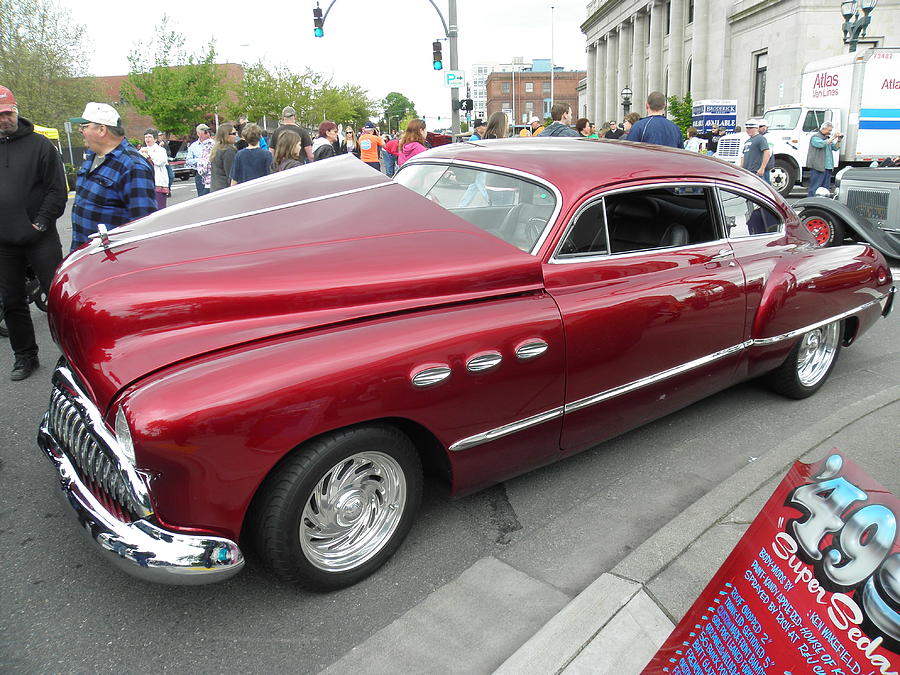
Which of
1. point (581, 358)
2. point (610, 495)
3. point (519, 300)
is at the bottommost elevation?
point (610, 495)

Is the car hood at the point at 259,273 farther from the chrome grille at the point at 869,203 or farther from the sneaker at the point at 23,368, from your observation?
the chrome grille at the point at 869,203

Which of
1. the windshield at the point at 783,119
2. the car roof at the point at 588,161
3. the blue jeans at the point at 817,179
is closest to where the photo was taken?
the car roof at the point at 588,161

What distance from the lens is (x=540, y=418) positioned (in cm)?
288

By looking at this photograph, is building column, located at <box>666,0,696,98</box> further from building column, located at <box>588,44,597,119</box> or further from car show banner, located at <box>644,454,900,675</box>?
car show banner, located at <box>644,454,900,675</box>

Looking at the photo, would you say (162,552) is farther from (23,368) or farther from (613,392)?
(23,368)

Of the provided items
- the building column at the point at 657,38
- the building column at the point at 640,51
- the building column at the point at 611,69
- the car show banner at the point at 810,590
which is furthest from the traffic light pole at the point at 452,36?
the building column at the point at 611,69

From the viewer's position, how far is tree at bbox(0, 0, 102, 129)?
91.3 ft

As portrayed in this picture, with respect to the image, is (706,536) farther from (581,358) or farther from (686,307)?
(686,307)

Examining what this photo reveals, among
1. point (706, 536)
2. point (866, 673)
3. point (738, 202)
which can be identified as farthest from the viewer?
point (738, 202)

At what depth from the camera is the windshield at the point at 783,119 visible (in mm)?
18844

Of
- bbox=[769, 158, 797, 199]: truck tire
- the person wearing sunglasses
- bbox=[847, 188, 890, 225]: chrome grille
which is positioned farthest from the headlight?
bbox=[769, 158, 797, 199]: truck tire

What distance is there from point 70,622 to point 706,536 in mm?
2414

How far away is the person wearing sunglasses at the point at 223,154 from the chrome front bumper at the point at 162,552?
7.45 meters

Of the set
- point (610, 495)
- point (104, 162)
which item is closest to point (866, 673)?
point (610, 495)
